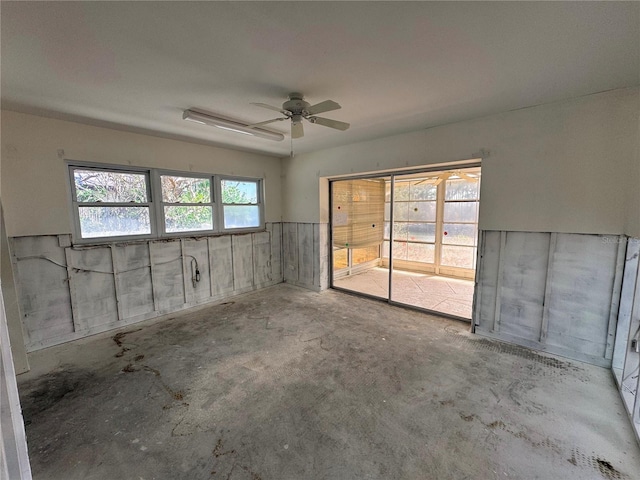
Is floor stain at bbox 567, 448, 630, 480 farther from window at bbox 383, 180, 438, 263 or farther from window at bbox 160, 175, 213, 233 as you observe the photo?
window at bbox 383, 180, 438, 263

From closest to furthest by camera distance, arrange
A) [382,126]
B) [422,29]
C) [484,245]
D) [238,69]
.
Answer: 1. [422,29]
2. [238,69]
3. [484,245]
4. [382,126]

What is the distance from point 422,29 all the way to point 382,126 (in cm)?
190

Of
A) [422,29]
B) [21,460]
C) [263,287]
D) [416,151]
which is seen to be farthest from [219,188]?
[21,460]

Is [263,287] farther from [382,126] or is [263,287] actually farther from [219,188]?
[382,126]

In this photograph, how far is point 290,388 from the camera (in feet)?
7.82

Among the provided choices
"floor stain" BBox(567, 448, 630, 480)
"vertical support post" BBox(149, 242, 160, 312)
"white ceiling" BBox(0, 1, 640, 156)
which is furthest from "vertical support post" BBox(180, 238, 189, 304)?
"floor stain" BBox(567, 448, 630, 480)

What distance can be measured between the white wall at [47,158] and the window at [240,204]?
1203 millimetres

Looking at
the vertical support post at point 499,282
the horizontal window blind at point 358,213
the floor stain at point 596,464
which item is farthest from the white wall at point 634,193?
the horizontal window blind at point 358,213

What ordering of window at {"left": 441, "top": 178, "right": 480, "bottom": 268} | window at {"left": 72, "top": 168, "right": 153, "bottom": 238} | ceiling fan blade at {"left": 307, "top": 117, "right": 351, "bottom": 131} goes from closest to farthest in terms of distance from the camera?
ceiling fan blade at {"left": 307, "top": 117, "right": 351, "bottom": 131} < window at {"left": 72, "top": 168, "right": 153, "bottom": 238} < window at {"left": 441, "top": 178, "right": 480, "bottom": 268}

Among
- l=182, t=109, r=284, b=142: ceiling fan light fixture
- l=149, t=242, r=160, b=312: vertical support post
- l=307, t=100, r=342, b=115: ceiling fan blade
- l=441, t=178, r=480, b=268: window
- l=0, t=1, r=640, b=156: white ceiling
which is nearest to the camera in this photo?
l=0, t=1, r=640, b=156: white ceiling

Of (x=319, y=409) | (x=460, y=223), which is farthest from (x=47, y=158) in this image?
(x=460, y=223)

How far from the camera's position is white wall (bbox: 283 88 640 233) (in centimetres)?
248

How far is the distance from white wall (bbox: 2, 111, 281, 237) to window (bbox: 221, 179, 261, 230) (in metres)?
1.20

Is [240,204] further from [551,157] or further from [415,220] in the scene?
[551,157]
